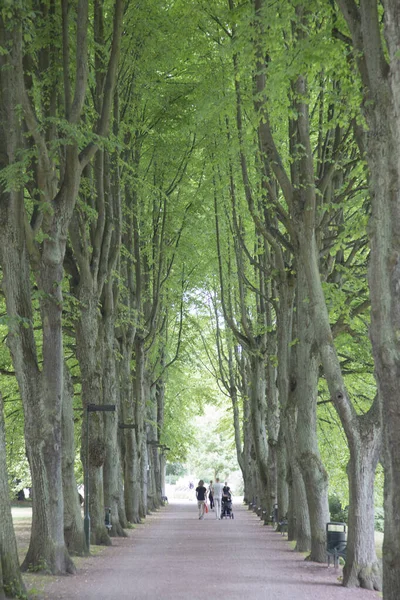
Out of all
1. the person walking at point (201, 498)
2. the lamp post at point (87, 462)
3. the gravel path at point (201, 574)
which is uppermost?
the lamp post at point (87, 462)

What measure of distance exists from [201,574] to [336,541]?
244cm

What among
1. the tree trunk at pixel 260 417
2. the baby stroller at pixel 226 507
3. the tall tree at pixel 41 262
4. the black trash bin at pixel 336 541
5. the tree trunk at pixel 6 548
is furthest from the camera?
the baby stroller at pixel 226 507

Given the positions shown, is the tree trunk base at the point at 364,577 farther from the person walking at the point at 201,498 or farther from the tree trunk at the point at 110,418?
the person walking at the point at 201,498

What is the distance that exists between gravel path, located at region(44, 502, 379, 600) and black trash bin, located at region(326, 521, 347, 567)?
11.8 inches

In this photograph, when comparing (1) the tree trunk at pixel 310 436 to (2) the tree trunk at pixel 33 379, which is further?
(1) the tree trunk at pixel 310 436

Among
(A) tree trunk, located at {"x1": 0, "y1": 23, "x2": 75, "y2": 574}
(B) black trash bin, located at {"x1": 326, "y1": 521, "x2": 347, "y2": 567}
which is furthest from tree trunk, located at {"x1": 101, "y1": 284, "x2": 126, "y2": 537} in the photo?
(B) black trash bin, located at {"x1": 326, "y1": 521, "x2": 347, "y2": 567}

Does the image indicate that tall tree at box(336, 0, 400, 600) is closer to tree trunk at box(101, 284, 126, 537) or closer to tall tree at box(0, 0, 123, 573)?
tall tree at box(0, 0, 123, 573)

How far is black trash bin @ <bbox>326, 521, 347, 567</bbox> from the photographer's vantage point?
50.8ft

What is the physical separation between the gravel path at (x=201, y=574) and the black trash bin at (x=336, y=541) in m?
0.30

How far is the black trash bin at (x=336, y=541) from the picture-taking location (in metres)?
15.5

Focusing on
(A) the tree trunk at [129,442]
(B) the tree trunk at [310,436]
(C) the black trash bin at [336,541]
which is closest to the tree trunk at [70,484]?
(B) the tree trunk at [310,436]

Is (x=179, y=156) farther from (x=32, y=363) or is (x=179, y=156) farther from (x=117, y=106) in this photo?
(x=32, y=363)

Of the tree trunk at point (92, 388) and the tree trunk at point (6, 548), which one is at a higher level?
the tree trunk at point (92, 388)

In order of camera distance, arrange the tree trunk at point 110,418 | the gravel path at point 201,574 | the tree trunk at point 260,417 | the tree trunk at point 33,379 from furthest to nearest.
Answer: the tree trunk at point 260,417 → the tree trunk at point 110,418 → the tree trunk at point 33,379 → the gravel path at point 201,574
